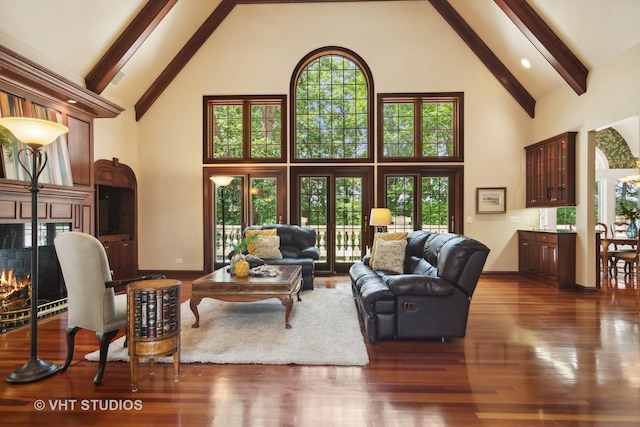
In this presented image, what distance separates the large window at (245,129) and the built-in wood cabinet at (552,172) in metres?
5.02

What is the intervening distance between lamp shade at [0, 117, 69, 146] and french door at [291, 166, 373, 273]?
4.76 m

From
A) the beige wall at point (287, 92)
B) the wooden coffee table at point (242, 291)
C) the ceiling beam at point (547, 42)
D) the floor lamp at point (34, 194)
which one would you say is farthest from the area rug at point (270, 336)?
the ceiling beam at point (547, 42)

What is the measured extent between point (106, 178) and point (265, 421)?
5879 mm

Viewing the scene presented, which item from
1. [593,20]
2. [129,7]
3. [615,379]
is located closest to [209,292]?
[615,379]

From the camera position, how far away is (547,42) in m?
5.50

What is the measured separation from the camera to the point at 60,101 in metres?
4.68

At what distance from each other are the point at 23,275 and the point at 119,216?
2896mm

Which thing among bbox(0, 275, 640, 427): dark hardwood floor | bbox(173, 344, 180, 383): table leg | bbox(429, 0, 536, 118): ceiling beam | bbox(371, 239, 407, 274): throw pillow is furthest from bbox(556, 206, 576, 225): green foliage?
bbox(173, 344, 180, 383): table leg

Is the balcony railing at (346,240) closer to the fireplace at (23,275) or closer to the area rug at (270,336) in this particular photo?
the area rug at (270,336)

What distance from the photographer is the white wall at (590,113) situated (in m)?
4.87

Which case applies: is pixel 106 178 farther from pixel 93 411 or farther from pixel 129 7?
pixel 93 411

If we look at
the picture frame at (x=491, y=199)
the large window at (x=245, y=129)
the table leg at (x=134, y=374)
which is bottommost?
the table leg at (x=134, y=374)

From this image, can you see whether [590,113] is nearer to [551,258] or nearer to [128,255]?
[551,258]

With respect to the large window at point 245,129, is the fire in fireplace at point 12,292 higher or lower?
lower
